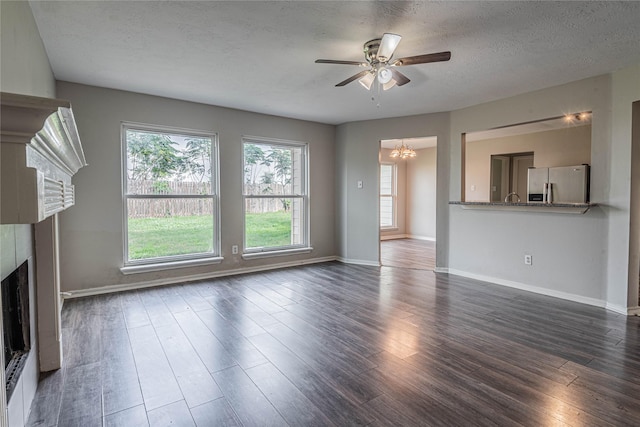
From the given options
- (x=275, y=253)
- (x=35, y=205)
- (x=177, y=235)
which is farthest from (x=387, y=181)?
(x=35, y=205)

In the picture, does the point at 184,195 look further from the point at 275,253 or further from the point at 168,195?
the point at 275,253

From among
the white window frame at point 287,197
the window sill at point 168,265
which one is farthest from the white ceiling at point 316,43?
the window sill at point 168,265

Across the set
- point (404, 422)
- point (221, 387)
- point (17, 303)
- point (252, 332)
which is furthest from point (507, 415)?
point (17, 303)

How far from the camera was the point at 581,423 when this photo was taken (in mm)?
1640

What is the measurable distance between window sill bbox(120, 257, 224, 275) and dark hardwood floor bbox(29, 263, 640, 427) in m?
0.34

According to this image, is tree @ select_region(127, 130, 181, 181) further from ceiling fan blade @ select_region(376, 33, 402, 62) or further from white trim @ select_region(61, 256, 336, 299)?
ceiling fan blade @ select_region(376, 33, 402, 62)

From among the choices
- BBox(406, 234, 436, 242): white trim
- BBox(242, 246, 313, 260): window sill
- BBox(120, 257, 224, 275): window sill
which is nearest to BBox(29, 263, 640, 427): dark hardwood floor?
BBox(120, 257, 224, 275): window sill

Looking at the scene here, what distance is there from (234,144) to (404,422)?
4.03 meters

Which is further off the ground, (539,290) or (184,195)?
(184,195)

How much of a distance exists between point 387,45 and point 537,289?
11.1 feet

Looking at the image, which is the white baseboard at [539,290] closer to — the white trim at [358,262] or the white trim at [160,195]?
the white trim at [358,262]

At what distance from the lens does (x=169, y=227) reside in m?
4.29

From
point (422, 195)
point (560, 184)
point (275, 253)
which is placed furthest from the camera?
point (422, 195)

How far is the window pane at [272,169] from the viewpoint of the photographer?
194 inches
